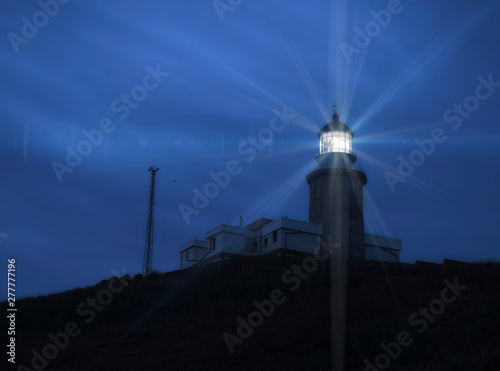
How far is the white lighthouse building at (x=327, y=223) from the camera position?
120 ft

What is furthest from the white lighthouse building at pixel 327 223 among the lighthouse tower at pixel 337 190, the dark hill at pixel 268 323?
the dark hill at pixel 268 323

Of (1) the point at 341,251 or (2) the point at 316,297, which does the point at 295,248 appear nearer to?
(1) the point at 341,251

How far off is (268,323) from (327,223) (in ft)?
67.3

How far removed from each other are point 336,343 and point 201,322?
5.81 meters

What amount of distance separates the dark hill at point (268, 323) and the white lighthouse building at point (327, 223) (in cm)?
910

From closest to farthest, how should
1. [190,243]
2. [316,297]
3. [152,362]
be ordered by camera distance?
[152,362] → [316,297] → [190,243]

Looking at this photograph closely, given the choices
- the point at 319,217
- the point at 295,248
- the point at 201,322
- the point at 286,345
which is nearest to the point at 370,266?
the point at 295,248

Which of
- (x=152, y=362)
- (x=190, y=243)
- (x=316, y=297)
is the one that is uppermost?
(x=190, y=243)

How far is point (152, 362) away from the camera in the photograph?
47.7ft

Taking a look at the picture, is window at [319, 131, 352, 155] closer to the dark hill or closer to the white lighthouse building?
the white lighthouse building

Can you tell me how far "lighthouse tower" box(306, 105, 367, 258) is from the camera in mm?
37688

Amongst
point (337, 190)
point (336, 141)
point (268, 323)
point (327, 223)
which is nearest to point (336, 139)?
point (336, 141)

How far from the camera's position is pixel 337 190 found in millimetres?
38188

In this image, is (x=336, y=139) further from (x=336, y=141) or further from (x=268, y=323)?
(x=268, y=323)
